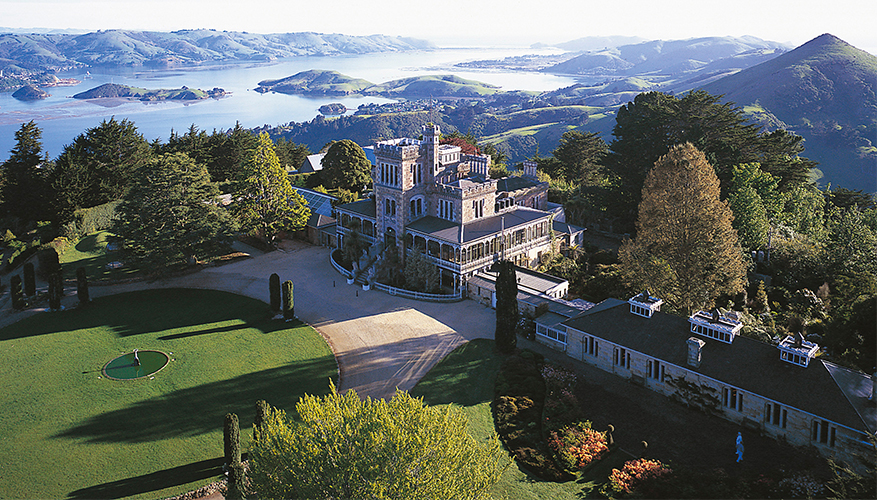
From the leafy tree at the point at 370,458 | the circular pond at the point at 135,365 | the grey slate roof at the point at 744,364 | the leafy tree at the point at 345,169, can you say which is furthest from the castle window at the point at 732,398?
the leafy tree at the point at 345,169

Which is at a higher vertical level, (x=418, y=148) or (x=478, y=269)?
(x=418, y=148)

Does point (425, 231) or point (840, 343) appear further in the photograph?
point (425, 231)

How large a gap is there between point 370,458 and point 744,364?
2365 cm

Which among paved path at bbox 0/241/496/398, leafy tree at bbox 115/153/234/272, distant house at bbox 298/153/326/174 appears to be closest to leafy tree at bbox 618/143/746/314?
paved path at bbox 0/241/496/398

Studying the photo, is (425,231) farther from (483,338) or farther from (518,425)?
(518,425)

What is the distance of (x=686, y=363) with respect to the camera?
32.2 m

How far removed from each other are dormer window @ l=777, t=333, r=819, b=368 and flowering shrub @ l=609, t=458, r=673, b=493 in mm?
9996

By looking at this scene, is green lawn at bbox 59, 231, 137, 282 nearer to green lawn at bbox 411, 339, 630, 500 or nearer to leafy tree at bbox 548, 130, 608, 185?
green lawn at bbox 411, 339, 630, 500

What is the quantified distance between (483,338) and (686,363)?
582 inches

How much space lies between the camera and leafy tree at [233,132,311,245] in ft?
201

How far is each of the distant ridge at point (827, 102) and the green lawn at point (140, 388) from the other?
130185 mm

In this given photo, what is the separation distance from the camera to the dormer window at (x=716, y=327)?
32031 mm

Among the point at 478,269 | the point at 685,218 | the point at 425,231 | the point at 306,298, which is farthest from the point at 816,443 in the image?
the point at 306,298

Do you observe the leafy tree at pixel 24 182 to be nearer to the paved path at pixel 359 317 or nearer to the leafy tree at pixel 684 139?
the paved path at pixel 359 317
